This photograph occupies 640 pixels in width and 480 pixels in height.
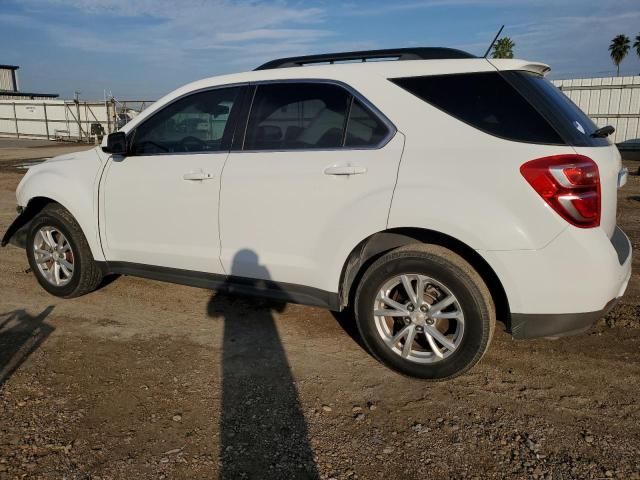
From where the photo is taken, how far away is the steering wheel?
3939 millimetres

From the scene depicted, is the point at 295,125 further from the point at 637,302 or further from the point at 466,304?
the point at 637,302

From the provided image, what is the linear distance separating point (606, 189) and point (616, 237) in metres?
0.44

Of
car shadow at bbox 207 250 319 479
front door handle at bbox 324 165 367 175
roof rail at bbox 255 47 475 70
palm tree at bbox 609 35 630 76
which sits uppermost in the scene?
palm tree at bbox 609 35 630 76

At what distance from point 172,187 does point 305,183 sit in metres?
1.14

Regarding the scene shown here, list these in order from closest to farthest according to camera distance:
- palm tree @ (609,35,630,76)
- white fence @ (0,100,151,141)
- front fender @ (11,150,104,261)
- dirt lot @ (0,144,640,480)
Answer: dirt lot @ (0,144,640,480) → front fender @ (11,150,104,261) → white fence @ (0,100,151,141) → palm tree @ (609,35,630,76)

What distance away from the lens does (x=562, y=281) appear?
2824 millimetres

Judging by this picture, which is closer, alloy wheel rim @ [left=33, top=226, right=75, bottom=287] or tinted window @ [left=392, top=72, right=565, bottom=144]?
tinted window @ [left=392, top=72, right=565, bottom=144]

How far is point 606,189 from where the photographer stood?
9.59 ft

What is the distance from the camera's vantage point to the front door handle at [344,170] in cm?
322

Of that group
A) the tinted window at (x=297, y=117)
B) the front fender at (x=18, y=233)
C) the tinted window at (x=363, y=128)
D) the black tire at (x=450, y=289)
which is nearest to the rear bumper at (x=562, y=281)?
the black tire at (x=450, y=289)

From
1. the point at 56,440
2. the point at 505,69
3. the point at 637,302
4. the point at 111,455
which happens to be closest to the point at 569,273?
the point at 505,69

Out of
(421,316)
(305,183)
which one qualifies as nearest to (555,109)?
(421,316)

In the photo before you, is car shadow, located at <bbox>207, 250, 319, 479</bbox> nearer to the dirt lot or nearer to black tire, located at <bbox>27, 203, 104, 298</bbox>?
the dirt lot

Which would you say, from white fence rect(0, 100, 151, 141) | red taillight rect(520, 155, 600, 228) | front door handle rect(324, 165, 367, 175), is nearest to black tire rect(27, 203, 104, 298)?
front door handle rect(324, 165, 367, 175)
